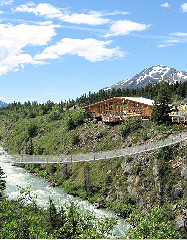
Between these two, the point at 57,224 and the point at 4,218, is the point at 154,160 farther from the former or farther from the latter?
the point at 4,218

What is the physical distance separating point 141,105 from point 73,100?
5221 cm

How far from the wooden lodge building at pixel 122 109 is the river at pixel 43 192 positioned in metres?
11.3

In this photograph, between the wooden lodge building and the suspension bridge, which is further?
the wooden lodge building

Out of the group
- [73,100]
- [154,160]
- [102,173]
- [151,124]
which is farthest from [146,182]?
[73,100]

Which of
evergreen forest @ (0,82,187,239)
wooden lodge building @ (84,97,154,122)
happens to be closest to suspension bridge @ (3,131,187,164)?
evergreen forest @ (0,82,187,239)

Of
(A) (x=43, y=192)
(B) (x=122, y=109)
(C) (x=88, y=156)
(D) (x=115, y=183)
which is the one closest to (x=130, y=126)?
(B) (x=122, y=109)

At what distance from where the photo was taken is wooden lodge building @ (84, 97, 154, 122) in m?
30.0

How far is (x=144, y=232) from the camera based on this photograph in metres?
13.7

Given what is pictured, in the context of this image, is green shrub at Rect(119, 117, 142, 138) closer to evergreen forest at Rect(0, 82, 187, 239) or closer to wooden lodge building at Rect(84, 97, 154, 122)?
evergreen forest at Rect(0, 82, 187, 239)

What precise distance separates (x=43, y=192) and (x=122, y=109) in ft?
48.8

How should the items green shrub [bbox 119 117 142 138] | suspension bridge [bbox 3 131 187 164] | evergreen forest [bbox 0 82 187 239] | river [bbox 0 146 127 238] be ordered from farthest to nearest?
green shrub [bbox 119 117 142 138]
river [bbox 0 146 127 238]
suspension bridge [bbox 3 131 187 164]
evergreen forest [bbox 0 82 187 239]

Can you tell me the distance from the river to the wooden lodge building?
1130 cm

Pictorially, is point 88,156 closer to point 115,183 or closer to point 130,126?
point 115,183

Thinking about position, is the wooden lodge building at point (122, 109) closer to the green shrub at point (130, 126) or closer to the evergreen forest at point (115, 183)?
the evergreen forest at point (115, 183)
